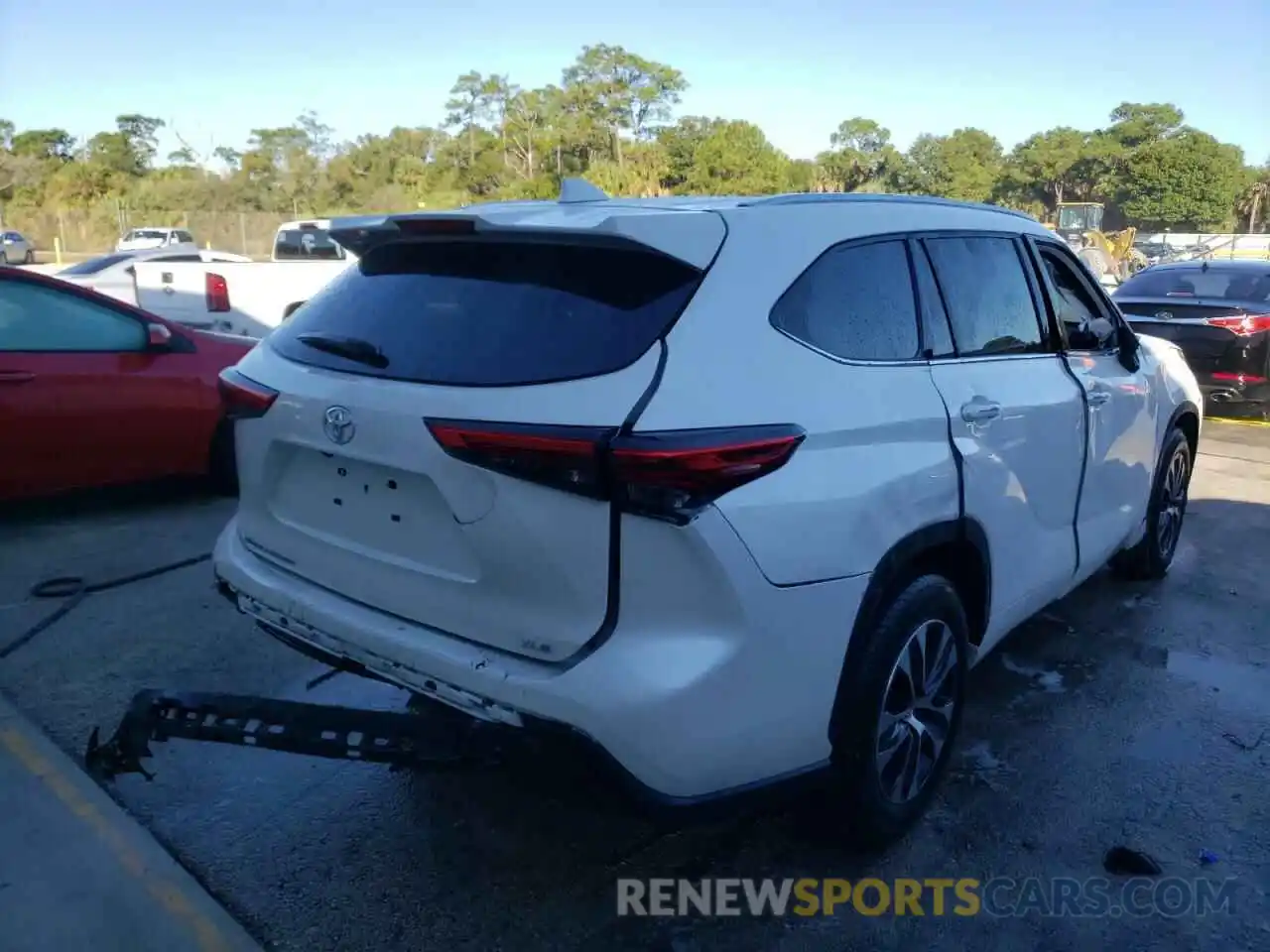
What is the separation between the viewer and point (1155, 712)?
3924 mm

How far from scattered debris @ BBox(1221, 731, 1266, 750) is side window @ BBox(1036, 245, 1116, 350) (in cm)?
150

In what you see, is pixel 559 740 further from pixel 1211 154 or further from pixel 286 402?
pixel 1211 154

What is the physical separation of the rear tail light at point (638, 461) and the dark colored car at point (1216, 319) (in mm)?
8890

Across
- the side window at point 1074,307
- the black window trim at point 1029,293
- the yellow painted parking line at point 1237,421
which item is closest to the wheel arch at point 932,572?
the black window trim at point 1029,293

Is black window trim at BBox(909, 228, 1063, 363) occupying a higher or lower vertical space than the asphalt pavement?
higher

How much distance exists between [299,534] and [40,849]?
115cm

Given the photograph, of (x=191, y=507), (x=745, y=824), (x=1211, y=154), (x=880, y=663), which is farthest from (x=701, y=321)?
(x=1211, y=154)

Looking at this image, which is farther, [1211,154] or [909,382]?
[1211,154]

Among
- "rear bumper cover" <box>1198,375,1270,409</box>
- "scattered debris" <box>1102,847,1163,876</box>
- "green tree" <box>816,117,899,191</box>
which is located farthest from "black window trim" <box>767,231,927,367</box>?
"green tree" <box>816,117,899,191</box>

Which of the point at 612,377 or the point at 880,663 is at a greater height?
the point at 612,377

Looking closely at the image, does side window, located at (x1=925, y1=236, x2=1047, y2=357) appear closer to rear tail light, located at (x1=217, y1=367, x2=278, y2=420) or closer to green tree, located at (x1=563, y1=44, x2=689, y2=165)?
rear tail light, located at (x1=217, y1=367, x2=278, y2=420)

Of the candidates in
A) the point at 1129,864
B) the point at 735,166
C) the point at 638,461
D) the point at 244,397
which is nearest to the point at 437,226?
the point at 244,397

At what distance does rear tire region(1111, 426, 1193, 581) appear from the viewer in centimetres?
505
